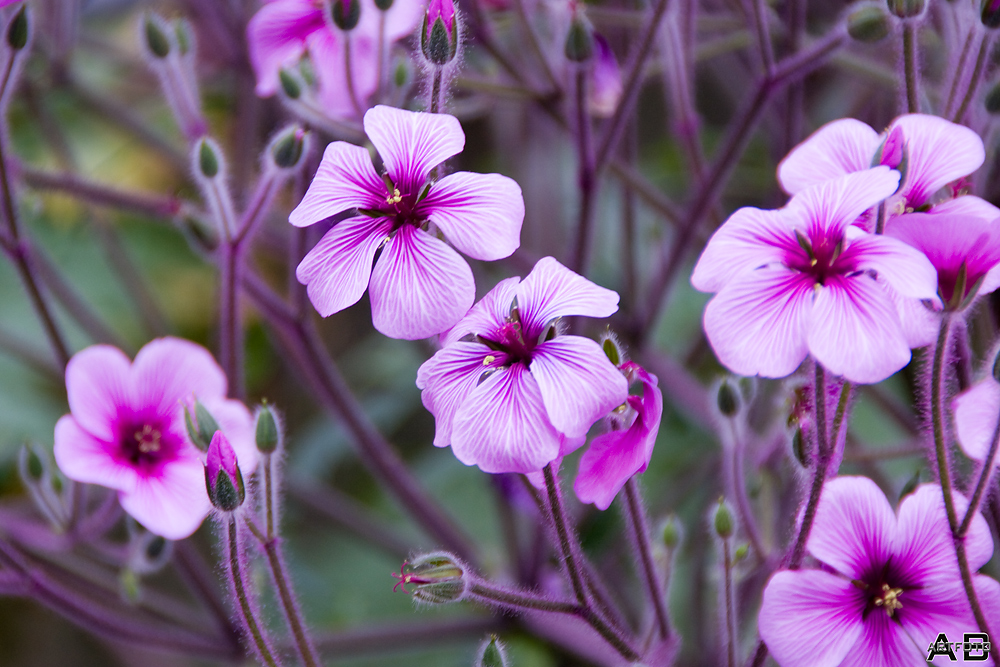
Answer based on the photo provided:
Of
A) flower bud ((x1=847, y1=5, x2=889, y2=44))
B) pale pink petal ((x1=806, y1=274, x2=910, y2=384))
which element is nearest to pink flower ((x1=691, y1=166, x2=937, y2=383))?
pale pink petal ((x1=806, y1=274, x2=910, y2=384))

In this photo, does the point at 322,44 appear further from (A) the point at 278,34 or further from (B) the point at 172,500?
(B) the point at 172,500

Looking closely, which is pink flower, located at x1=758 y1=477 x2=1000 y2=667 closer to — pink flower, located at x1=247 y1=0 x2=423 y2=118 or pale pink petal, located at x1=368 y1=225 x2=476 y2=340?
pale pink petal, located at x1=368 y1=225 x2=476 y2=340

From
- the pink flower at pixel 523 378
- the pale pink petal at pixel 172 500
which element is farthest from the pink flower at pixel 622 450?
the pale pink petal at pixel 172 500

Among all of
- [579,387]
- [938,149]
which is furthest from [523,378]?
[938,149]

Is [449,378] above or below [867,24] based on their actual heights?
below

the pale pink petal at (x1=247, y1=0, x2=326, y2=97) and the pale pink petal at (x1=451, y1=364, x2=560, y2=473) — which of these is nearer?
the pale pink petal at (x1=451, y1=364, x2=560, y2=473)
